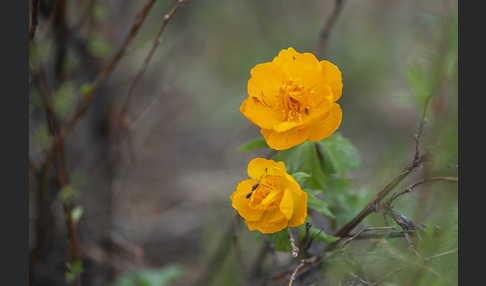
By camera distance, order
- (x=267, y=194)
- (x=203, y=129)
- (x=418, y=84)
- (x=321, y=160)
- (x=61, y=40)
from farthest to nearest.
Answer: (x=203, y=129) < (x=61, y=40) < (x=418, y=84) < (x=321, y=160) < (x=267, y=194)

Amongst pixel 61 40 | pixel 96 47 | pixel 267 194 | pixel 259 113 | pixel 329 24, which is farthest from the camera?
pixel 96 47

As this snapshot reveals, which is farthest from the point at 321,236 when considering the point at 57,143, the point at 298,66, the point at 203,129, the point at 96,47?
the point at 203,129

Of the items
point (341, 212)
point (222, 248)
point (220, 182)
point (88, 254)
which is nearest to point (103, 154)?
point (88, 254)

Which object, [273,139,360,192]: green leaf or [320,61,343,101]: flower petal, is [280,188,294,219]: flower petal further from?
[320,61,343,101]: flower petal

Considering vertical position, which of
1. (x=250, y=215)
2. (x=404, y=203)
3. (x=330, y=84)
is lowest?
(x=404, y=203)

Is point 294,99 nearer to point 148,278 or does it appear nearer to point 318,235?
point 318,235

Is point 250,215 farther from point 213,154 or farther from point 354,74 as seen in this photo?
point 354,74

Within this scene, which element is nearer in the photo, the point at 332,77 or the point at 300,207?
the point at 300,207

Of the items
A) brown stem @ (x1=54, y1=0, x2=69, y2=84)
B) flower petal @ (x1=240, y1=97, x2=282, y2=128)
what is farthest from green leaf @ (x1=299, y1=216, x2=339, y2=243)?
brown stem @ (x1=54, y1=0, x2=69, y2=84)
